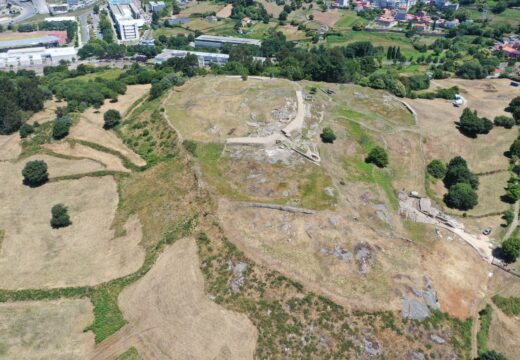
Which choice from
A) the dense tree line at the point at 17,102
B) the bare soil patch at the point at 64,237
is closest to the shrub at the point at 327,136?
the bare soil patch at the point at 64,237

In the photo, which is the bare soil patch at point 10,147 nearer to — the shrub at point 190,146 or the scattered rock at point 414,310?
the shrub at point 190,146

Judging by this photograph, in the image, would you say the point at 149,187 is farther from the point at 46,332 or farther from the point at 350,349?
the point at 350,349

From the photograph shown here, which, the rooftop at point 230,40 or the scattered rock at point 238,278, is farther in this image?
the rooftop at point 230,40

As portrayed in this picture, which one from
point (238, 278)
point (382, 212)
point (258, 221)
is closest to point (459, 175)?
point (382, 212)

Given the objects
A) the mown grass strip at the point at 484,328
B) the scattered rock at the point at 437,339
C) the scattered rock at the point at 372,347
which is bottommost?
the mown grass strip at the point at 484,328

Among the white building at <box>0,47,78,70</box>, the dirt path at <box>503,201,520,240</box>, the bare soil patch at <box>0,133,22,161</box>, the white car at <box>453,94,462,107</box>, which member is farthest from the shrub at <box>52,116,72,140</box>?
the white building at <box>0,47,78,70</box>

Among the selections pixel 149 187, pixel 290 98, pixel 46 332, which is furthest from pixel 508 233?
pixel 46 332
